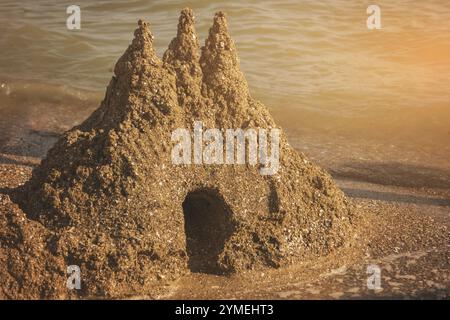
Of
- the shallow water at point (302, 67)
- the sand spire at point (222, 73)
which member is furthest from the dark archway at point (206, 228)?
the shallow water at point (302, 67)

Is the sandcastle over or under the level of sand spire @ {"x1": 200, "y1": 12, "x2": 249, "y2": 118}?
under

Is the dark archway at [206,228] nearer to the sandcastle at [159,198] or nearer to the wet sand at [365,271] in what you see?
the sandcastle at [159,198]

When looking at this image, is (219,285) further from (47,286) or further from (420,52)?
(420,52)

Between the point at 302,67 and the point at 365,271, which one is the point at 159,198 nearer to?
the point at 365,271

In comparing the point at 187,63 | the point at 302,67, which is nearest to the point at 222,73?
the point at 187,63

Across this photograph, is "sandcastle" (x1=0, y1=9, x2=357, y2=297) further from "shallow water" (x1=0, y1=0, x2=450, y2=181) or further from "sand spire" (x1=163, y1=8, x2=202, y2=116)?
"shallow water" (x1=0, y1=0, x2=450, y2=181)

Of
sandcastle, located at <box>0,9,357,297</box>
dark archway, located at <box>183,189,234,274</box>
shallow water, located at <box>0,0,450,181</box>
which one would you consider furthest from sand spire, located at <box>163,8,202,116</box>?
shallow water, located at <box>0,0,450,181</box>
